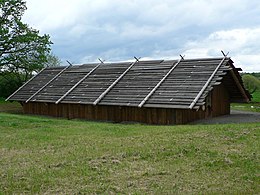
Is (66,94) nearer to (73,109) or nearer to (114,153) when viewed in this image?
(73,109)

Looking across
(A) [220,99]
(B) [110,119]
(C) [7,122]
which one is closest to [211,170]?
(C) [7,122]

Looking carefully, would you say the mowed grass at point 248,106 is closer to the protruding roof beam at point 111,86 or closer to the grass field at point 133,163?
the protruding roof beam at point 111,86

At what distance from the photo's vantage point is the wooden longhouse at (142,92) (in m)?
18.7

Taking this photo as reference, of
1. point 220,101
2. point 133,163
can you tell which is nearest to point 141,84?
point 220,101

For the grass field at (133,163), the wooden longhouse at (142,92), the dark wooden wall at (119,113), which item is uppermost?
the wooden longhouse at (142,92)

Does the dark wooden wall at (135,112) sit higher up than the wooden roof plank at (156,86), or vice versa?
the wooden roof plank at (156,86)

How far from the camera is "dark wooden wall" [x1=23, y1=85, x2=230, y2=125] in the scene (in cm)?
1892

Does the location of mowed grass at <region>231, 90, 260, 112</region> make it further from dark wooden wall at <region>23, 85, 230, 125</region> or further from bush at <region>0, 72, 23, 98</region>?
bush at <region>0, 72, 23, 98</region>

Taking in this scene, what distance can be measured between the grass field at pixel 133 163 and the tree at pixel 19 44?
2281 centimetres

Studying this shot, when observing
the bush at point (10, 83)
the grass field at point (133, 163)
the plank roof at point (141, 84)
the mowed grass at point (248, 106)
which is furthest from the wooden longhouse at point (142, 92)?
the bush at point (10, 83)

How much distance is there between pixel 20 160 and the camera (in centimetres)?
806

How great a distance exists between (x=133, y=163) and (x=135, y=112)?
41.4 feet

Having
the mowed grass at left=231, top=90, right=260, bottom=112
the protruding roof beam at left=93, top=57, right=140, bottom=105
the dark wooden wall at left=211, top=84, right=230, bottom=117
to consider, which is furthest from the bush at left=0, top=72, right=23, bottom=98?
the dark wooden wall at left=211, top=84, right=230, bottom=117

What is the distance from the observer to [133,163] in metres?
7.52
